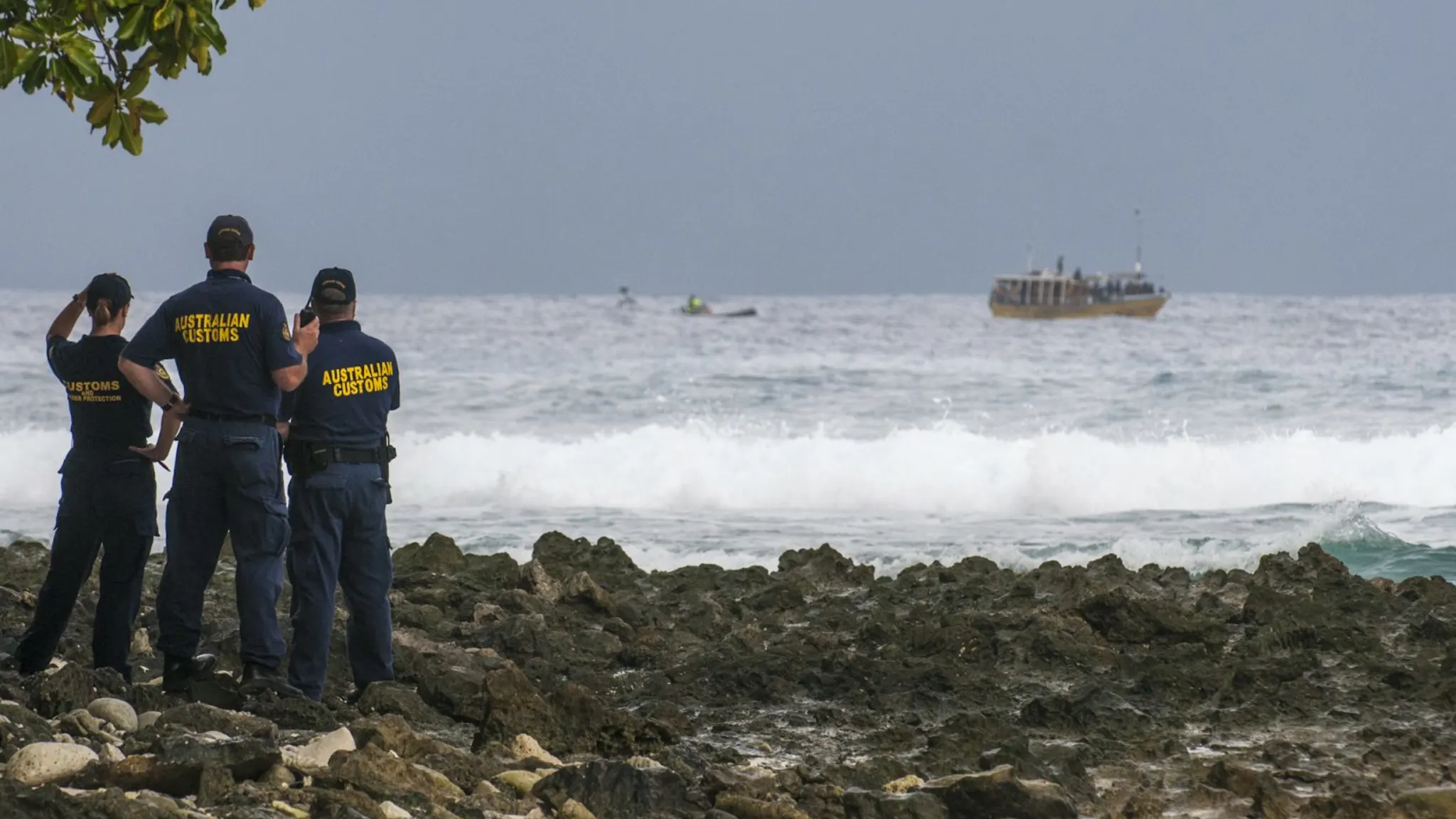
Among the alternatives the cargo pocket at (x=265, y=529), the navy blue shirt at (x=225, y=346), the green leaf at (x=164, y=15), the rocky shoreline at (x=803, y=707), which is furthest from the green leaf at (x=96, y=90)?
the rocky shoreline at (x=803, y=707)

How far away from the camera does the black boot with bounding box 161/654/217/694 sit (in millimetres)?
7289

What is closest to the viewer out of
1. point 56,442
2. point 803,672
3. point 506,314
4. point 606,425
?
point 803,672

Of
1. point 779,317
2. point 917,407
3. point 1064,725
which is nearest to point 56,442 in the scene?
point 917,407

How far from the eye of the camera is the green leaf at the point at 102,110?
660cm

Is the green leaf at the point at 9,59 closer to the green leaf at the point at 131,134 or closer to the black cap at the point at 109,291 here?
the green leaf at the point at 131,134

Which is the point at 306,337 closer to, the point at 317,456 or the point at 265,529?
the point at 317,456

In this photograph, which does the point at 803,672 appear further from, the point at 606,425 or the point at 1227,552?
the point at 606,425

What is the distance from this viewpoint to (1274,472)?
21219mm

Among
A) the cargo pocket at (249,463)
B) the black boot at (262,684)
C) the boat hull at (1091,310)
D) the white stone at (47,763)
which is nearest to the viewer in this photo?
the white stone at (47,763)

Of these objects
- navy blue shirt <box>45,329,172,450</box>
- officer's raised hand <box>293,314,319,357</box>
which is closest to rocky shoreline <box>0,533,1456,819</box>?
navy blue shirt <box>45,329,172,450</box>

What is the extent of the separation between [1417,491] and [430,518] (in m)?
11.2

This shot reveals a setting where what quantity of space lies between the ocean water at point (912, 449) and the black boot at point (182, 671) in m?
7.24

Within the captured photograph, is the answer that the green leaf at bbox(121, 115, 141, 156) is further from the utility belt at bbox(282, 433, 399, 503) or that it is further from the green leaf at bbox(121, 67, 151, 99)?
the utility belt at bbox(282, 433, 399, 503)

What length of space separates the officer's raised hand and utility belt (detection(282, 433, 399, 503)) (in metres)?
0.39
